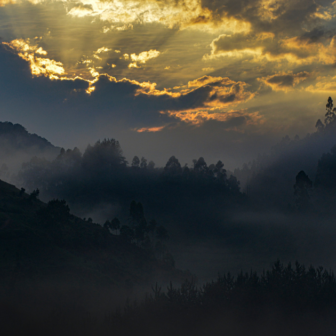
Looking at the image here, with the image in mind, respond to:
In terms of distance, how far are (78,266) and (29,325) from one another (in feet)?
180

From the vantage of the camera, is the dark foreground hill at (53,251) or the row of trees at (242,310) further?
the dark foreground hill at (53,251)

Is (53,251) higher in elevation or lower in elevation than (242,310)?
higher

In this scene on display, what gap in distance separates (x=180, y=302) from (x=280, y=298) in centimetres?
3127

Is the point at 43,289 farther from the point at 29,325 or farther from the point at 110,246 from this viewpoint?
the point at 110,246

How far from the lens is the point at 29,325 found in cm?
9662

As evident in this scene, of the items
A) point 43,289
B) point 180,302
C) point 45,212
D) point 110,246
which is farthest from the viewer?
point 110,246

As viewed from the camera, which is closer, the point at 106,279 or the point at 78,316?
the point at 78,316

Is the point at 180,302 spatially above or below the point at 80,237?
below

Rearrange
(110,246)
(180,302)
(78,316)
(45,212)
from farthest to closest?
1. (110,246)
2. (45,212)
3. (78,316)
4. (180,302)

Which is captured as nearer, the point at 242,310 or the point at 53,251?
the point at 242,310

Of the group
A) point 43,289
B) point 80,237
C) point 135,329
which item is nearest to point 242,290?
point 135,329

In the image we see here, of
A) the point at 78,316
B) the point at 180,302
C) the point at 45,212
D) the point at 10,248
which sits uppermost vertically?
the point at 45,212

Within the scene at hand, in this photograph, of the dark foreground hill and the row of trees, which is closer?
the row of trees

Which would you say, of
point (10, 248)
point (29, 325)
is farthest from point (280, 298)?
point (10, 248)
